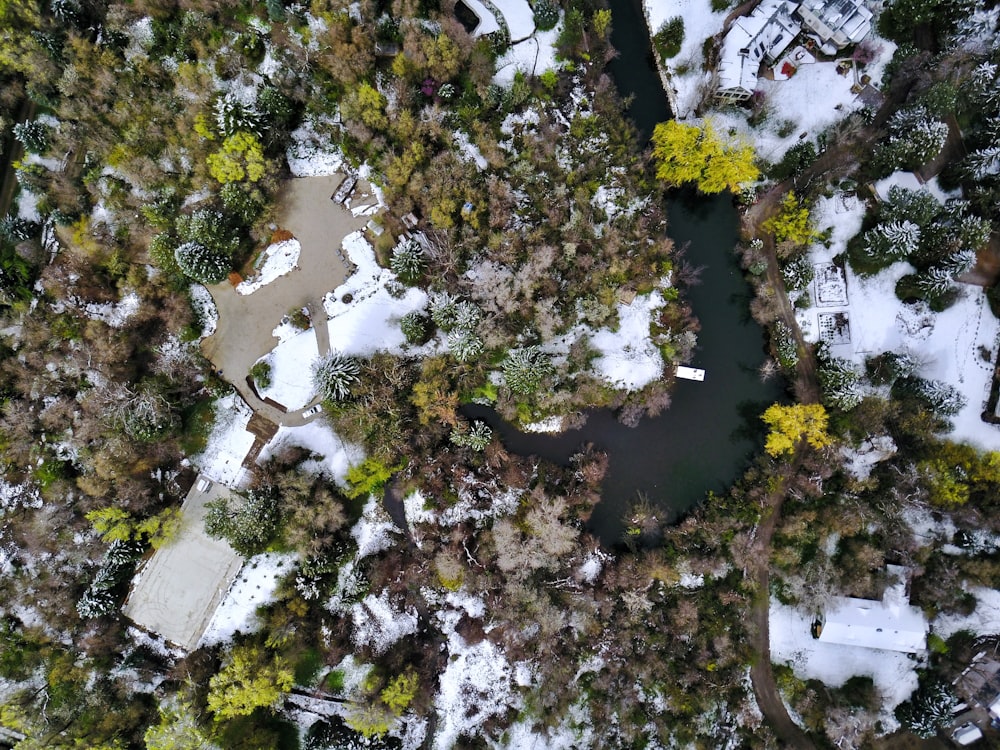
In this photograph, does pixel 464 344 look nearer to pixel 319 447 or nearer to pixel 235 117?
pixel 319 447

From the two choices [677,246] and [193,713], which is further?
[677,246]

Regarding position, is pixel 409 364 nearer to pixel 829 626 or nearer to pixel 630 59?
pixel 630 59

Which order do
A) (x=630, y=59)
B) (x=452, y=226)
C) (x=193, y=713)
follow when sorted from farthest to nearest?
(x=630, y=59) < (x=452, y=226) < (x=193, y=713)

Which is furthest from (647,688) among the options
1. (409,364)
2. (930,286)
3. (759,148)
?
(759,148)

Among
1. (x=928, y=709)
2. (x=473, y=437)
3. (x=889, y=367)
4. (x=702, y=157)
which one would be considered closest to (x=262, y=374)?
(x=473, y=437)

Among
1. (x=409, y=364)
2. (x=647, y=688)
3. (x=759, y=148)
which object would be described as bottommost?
(x=647, y=688)

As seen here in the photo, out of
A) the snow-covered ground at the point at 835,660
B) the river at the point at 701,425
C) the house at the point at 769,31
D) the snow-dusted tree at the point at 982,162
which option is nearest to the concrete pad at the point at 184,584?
the river at the point at 701,425
